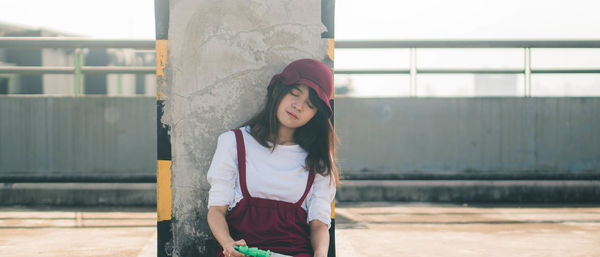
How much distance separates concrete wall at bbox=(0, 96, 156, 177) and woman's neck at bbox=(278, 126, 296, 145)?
12.5 ft

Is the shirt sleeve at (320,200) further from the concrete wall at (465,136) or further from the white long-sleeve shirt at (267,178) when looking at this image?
the concrete wall at (465,136)

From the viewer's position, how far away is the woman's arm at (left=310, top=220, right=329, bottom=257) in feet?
7.43

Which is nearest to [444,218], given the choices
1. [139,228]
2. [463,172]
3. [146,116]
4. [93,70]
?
[463,172]

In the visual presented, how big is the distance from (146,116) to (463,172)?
3.43 m

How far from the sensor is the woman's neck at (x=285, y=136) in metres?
2.40

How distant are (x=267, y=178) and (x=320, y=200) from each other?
0.24m

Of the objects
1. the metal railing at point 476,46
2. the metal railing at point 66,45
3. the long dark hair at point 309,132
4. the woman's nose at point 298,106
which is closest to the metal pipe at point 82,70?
the metal railing at point 66,45

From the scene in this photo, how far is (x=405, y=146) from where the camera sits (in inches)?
245

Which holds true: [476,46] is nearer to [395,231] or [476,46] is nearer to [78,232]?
[395,231]

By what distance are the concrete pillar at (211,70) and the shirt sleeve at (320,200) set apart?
463 millimetres

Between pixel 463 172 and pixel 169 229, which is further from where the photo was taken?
pixel 463 172

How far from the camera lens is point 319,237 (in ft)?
7.50

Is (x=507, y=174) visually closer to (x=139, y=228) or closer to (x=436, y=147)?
(x=436, y=147)

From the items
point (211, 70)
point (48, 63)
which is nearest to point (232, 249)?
point (211, 70)
